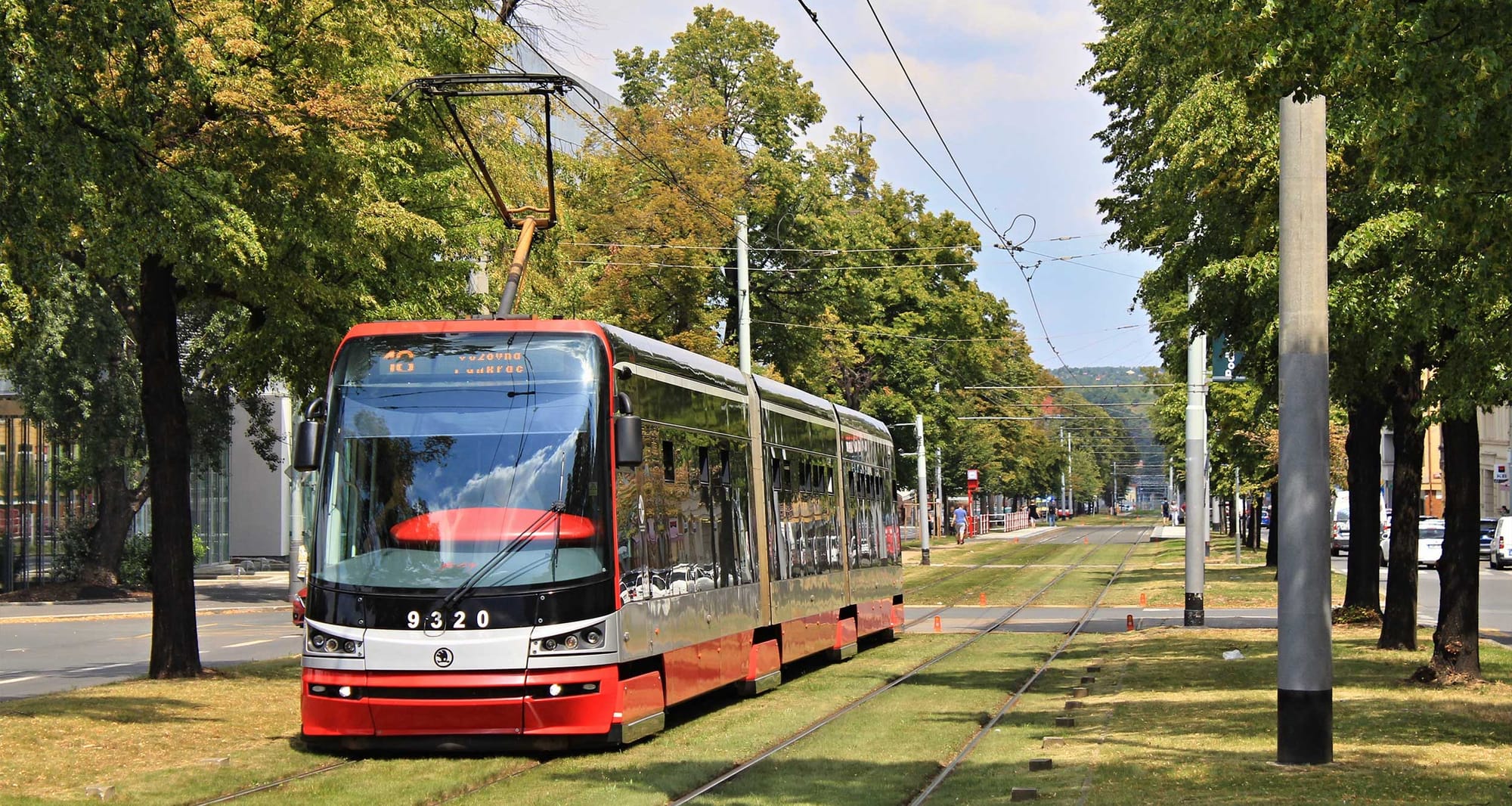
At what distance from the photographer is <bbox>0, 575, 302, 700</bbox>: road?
22.1m

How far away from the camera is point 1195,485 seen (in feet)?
91.4

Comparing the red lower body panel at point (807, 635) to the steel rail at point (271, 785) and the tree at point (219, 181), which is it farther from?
the steel rail at point (271, 785)

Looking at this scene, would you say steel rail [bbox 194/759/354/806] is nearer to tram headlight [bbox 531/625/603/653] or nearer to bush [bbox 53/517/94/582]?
tram headlight [bbox 531/625/603/653]

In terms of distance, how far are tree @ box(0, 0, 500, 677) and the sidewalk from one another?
1375cm

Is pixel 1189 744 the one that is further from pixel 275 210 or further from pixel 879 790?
pixel 275 210

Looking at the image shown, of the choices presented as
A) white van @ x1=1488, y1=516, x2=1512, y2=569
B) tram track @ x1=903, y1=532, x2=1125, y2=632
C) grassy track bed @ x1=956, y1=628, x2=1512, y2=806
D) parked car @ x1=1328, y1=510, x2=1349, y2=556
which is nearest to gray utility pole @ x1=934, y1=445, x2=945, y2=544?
tram track @ x1=903, y1=532, x2=1125, y2=632

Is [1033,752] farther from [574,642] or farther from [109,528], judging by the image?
[109,528]

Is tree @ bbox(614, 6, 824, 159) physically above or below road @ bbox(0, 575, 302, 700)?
above

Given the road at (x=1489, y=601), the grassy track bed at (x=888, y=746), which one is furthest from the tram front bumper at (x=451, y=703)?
the road at (x=1489, y=601)

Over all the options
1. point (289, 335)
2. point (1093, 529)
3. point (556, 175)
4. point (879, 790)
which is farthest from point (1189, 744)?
point (1093, 529)

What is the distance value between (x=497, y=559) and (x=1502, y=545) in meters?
52.9

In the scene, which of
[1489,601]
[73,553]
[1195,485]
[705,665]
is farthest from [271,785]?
[73,553]

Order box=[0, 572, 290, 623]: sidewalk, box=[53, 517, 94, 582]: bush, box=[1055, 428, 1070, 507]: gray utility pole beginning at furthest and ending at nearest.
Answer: box=[1055, 428, 1070, 507]: gray utility pole < box=[53, 517, 94, 582]: bush < box=[0, 572, 290, 623]: sidewalk

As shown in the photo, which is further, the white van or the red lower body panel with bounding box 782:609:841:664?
the white van
